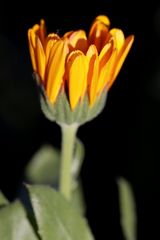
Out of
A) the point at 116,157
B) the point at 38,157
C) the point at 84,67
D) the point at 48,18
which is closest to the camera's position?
the point at 84,67

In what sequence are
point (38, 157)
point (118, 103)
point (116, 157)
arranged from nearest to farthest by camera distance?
point (38, 157)
point (116, 157)
point (118, 103)

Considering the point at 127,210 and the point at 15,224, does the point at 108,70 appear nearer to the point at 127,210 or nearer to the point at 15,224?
the point at 15,224

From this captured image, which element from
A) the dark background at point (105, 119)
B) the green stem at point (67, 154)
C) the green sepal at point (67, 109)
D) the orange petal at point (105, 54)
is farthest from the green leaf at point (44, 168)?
the orange petal at point (105, 54)

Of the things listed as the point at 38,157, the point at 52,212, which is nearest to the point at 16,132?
the point at 38,157

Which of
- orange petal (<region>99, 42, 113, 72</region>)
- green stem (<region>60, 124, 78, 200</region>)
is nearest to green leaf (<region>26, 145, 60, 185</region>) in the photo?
green stem (<region>60, 124, 78, 200</region>)

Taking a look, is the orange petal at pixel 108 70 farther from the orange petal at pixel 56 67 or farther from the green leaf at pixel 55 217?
the green leaf at pixel 55 217

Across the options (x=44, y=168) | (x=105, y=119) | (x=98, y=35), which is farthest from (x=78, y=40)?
(x=105, y=119)

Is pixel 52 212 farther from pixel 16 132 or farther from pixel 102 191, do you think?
pixel 16 132
